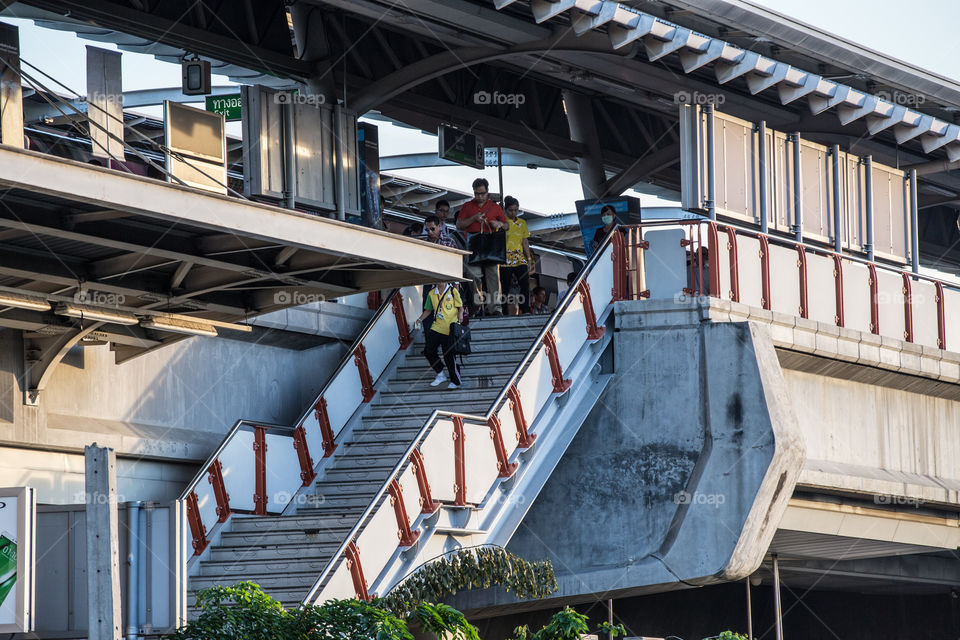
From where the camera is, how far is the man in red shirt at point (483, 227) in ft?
69.5

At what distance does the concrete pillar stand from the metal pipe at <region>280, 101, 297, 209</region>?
12.4m

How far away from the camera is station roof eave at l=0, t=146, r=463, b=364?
40.7 ft

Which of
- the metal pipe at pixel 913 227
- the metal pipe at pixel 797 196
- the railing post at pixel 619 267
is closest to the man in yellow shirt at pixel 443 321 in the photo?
the railing post at pixel 619 267

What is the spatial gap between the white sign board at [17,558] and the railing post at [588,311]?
11.0 m

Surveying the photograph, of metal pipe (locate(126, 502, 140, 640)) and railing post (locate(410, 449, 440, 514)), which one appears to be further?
railing post (locate(410, 449, 440, 514))

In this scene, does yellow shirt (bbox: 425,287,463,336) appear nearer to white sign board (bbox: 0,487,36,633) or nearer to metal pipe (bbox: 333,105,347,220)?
metal pipe (bbox: 333,105,347,220)

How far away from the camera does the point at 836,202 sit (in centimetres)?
2441

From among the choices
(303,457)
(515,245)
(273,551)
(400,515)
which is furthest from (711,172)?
(273,551)

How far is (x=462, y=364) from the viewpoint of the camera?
20.8m

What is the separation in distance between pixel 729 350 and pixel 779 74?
4.63 meters

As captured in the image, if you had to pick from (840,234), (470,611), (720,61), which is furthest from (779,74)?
(470,611)

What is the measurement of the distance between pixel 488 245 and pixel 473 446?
430 centimetres

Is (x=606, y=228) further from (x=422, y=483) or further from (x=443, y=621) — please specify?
(x=443, y=621)

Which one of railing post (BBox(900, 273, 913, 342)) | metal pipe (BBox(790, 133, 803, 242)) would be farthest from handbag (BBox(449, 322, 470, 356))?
railing post (BBox(900, 273, 913, 342))
